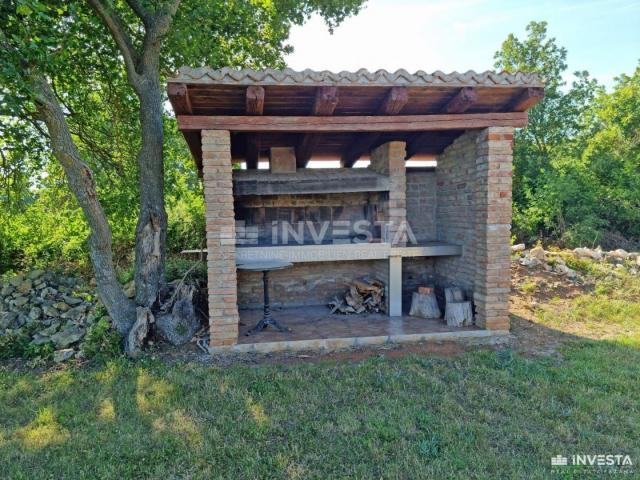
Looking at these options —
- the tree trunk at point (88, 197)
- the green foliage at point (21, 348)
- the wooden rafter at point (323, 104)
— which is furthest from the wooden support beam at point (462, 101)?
the green foliage at point (21, 348)

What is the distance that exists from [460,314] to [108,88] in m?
6.85

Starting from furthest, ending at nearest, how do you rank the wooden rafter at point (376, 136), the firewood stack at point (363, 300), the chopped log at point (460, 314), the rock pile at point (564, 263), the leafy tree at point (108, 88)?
1. the rock pile at point (564, 263)
2. the firewood stack at point (363, 300)
3. the chopped log at point (460, 314)
4. the wooden rafter at point (376, 136)
5. the leafy tree at point (108, 88)

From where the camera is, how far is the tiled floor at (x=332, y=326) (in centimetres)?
495

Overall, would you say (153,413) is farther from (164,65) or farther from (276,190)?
(164,65)

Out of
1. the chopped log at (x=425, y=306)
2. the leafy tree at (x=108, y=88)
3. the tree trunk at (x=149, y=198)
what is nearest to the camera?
the leafy tree at (x=108, y=88)

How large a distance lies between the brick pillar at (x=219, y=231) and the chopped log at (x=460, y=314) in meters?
Answer: 3.09

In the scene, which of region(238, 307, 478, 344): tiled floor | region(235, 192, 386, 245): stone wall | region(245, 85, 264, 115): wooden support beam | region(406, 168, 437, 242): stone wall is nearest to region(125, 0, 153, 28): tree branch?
region(245, 85, 264, 115): wooden support beam

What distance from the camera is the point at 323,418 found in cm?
306

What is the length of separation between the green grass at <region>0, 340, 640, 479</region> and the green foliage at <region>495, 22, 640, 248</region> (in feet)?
25.9

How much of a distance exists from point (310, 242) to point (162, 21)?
12.8ft

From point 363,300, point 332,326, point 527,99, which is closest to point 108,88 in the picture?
point 332,326

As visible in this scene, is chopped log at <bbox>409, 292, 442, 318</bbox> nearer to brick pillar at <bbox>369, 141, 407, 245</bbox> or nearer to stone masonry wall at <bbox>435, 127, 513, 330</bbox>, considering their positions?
stone masonry wall at <bbox>435, 127, 513, 330</bbox>

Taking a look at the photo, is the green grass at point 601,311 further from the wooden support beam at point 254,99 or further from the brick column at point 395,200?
the wooden support beam at point 254,99

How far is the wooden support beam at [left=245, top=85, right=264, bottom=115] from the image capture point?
3.84 m
